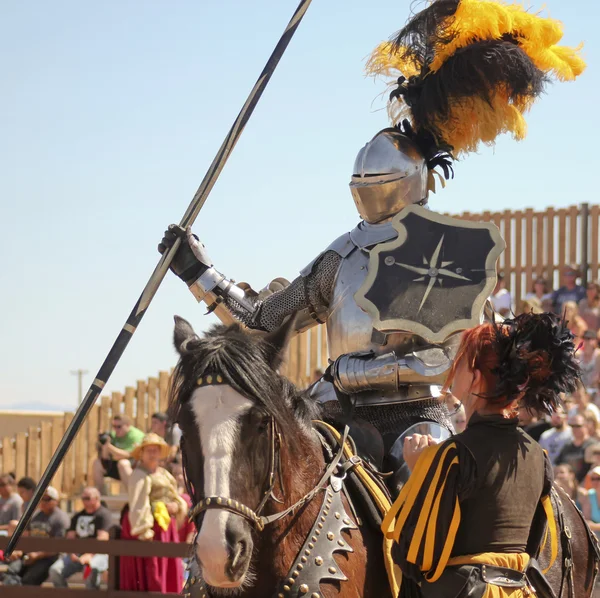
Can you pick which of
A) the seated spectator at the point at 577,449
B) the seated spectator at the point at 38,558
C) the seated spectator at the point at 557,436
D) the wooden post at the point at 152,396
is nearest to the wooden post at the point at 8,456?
the wooden post at the point at 152,396

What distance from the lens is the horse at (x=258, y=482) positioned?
11.7ft

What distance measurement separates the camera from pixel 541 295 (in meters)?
13.6

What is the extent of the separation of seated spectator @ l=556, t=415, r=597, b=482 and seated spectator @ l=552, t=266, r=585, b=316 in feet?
12.7

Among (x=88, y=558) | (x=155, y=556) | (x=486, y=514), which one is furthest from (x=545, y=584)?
(x=88, y=558)

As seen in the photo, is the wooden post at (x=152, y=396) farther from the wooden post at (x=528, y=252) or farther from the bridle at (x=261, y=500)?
the bridle at (x=261, y=500)

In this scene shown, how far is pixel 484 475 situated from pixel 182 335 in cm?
125

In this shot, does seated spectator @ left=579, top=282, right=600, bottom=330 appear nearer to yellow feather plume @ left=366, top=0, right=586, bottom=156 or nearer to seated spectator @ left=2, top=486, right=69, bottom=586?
seated spectator @ left=2, top=486, right=69, bottom=586

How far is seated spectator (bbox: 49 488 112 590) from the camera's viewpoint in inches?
383

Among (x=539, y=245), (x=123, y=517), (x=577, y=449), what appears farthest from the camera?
(x=539, y=245)

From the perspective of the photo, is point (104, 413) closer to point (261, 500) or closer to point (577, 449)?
point (577, 449)

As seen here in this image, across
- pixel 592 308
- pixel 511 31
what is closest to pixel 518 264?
pixel 592 308

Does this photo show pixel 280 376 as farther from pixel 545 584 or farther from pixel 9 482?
pixel 9 482

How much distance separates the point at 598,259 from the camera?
1444 cm

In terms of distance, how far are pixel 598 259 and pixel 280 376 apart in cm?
1117
